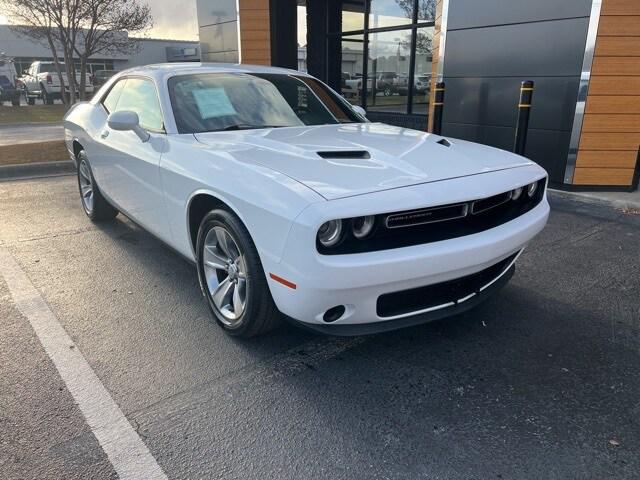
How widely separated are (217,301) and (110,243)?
2.08 metres

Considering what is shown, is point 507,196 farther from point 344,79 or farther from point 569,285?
point 344,79

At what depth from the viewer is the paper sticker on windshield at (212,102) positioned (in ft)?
11.4

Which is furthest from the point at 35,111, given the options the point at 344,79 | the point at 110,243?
the point at 110,243

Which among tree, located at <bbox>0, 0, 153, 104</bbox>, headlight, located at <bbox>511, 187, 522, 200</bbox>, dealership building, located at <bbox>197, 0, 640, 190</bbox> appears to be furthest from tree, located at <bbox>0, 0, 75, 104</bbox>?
headlight, located at <bbox>511, 187, 522, 200</bbox>

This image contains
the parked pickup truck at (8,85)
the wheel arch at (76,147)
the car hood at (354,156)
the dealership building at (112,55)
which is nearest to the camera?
the car hood at (354,156)

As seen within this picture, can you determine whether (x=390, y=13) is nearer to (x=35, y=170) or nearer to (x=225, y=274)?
(x=35, y=170)

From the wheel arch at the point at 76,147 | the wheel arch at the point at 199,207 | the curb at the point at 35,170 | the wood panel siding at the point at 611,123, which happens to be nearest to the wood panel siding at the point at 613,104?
the wood panel siding at the point at 611,123

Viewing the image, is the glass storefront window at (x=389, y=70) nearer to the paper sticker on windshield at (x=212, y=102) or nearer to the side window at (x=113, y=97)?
the side window at (x=113, y=97)

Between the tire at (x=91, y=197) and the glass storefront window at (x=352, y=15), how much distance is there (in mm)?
9094

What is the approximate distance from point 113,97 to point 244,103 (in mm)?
1755

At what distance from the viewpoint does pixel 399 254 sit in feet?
7.48

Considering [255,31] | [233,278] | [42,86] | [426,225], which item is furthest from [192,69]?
[42,86]

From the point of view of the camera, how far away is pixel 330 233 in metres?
2.26

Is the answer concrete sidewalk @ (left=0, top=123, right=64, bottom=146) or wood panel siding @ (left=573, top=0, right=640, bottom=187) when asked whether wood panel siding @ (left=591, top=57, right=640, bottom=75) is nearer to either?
wood panel siding @ (left=573, top=0, right=640, bottom=187)
